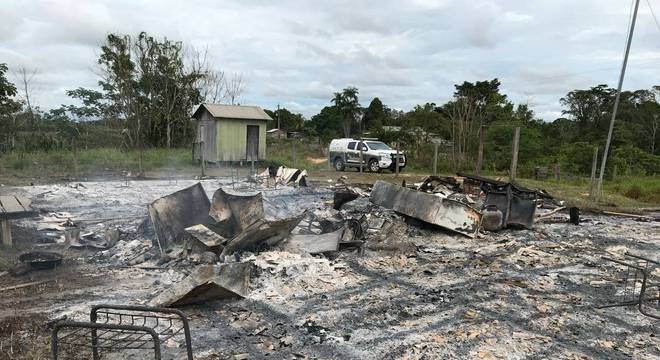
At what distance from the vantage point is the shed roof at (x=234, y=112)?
22250 millimetres

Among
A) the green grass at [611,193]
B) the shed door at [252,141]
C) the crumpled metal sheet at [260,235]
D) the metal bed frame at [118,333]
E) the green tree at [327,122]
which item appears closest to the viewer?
the metal bed frame at [118,333]

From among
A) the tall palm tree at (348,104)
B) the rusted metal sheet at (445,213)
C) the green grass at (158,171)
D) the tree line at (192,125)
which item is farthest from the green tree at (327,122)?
the rusted metal sheet at (445,213)

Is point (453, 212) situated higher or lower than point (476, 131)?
lower

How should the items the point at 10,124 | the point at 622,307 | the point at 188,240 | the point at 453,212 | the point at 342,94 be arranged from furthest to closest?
the point at 342,94 < the point at 10,124 < the point at 453,212 < the point at 188,240 < the point at 622,307

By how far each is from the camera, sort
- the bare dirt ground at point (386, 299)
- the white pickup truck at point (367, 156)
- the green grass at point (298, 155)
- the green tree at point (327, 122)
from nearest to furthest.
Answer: the bare dirt ground at point (386, 299), the white pickup truck at point (367, 156), the green grass at point (298, 155), the green tree at point (327, 122)

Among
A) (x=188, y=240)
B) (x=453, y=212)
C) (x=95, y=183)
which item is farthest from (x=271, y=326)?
(x=95, y=183)

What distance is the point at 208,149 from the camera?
22.8 metres

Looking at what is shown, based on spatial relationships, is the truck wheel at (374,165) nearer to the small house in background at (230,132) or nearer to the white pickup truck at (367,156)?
the white pickup truck at (367,156)

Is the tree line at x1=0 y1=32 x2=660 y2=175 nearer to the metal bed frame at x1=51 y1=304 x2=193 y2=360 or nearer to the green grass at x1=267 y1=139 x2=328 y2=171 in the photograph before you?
the green grass at x1=267 y1=139 x2=328 y2=171

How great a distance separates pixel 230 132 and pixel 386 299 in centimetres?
1830

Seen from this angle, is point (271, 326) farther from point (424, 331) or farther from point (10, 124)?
point (10, 124)

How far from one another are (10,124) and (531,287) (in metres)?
20.3

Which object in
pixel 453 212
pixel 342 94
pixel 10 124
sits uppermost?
pixel 342 94

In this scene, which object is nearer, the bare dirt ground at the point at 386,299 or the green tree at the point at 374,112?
the bare dirt ground at the point at 386,299
